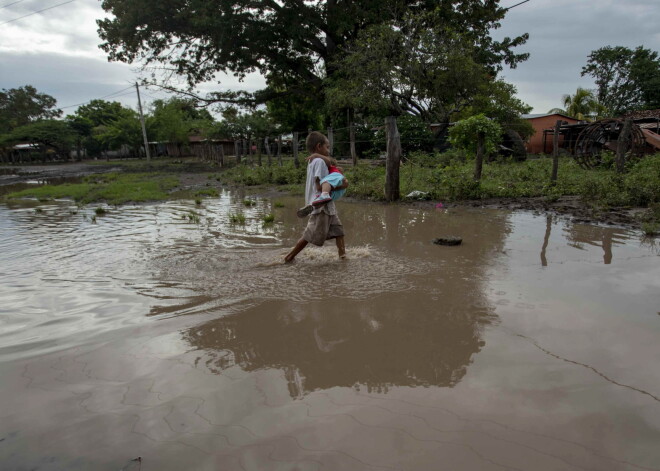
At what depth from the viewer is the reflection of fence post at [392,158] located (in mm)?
8789

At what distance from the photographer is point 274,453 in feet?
5.70

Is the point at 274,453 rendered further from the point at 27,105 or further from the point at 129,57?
the point at 27,105

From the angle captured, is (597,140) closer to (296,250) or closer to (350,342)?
(296,250)

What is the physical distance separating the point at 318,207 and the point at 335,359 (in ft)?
7.17

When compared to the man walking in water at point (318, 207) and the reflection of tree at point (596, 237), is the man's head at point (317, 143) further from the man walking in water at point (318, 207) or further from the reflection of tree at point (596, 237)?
the reflection of tree at point (596, 237)

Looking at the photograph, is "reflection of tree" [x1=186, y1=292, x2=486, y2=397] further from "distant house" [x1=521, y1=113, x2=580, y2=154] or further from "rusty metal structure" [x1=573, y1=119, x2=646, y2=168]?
"distant house" [x1=521, y1=113, x2=580, y2=154]

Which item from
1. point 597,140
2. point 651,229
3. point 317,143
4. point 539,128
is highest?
point 539,128

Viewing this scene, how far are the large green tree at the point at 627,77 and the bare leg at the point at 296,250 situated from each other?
35.2 m

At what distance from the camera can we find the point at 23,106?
4903 centimetres

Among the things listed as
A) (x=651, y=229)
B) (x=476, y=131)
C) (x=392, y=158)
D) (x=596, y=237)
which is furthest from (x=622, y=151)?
(x=392, y=158)

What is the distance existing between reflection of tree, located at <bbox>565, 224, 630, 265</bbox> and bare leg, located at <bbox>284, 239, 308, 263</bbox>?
346 cm

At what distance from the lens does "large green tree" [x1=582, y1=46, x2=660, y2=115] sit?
30.6 meters

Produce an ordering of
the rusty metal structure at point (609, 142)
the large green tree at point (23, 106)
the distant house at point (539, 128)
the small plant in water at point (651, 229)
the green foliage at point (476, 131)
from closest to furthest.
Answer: the small plant in water at point (651, 229) → the green foliage at point (476, 131) → the rusty metal structure at point (609, 142) → the distant house at point (539, 128) → the large green tree at point (23, 106)

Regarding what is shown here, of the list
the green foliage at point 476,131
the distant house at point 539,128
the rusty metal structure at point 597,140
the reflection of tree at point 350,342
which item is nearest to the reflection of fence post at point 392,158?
the green foliage at point 476,131
